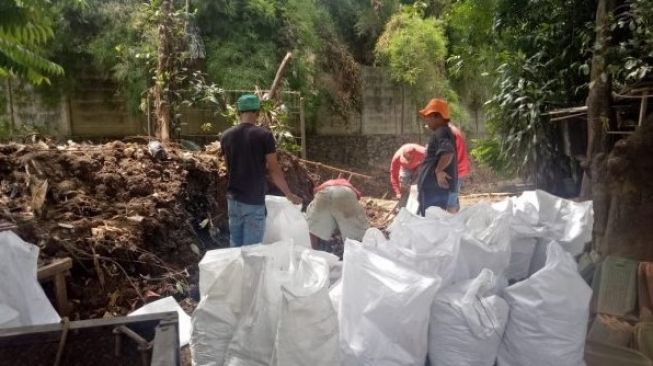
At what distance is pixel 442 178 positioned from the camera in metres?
4.38

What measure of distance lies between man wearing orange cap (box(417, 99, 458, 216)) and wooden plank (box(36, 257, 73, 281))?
8.90 feet

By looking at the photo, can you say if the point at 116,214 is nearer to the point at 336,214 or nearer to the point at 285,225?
the point at 285,225

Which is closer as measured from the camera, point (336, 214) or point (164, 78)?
point (336, 214)

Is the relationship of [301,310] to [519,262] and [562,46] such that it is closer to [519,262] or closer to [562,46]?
[519,262]

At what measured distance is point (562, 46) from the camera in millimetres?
4977

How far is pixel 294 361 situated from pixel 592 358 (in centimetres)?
145

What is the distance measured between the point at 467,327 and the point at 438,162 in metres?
2.28

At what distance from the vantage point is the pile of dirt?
3762 millimetres

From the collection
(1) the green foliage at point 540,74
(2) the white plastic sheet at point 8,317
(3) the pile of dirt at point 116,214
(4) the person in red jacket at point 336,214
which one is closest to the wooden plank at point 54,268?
(3) the pile of dirt at point 116,214

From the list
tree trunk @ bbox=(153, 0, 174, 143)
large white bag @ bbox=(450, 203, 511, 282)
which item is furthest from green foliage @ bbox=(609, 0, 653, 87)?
tree trunk @ bbox=(153, 0, 174, 143)

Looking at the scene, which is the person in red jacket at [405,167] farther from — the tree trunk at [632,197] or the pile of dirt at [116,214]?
the tree trunk at [632,197]

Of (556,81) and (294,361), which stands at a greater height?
(556,81)

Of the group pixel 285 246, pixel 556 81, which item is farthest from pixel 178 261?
pixel 556 81

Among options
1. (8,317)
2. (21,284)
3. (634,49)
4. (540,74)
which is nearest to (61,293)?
(21,284)
